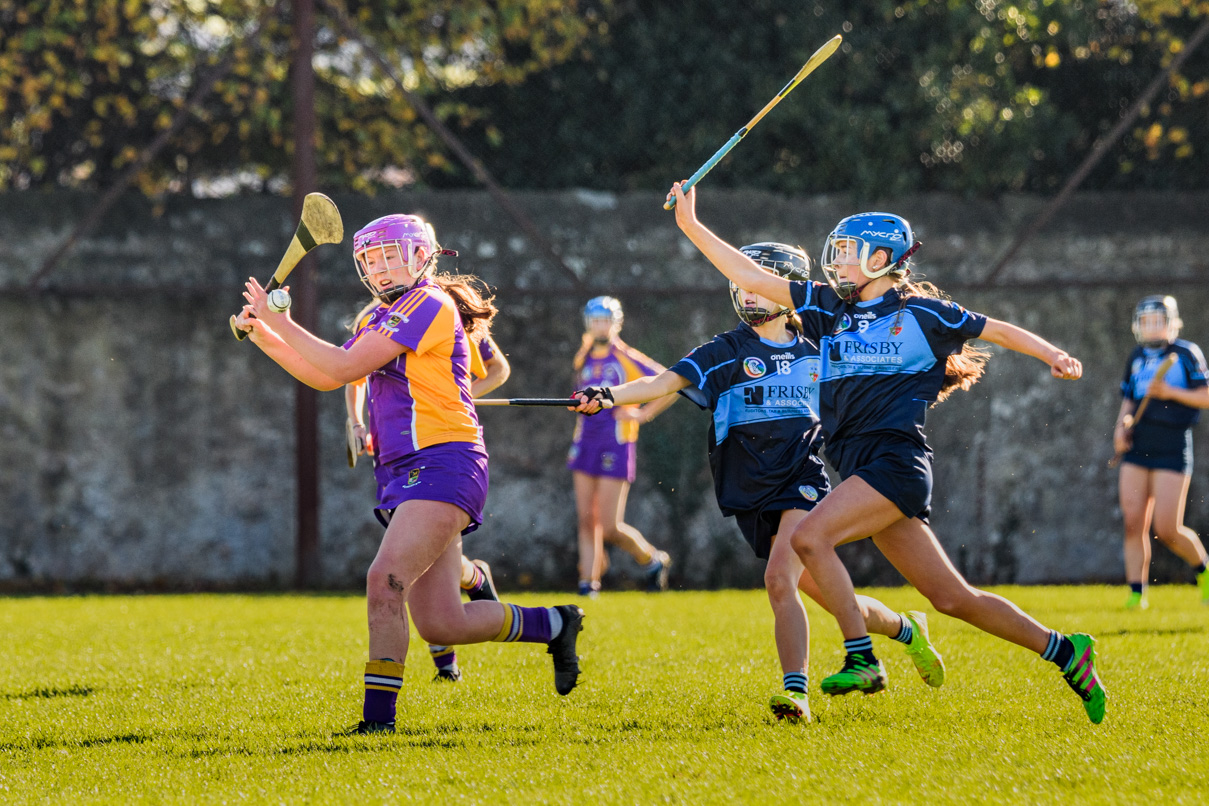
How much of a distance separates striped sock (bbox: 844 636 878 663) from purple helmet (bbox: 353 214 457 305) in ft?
6.66

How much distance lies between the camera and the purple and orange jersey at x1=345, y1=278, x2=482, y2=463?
4.70 m

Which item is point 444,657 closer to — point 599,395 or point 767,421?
point 599,395

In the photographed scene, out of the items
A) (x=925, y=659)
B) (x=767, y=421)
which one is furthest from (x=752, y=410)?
(x=925, y=659)

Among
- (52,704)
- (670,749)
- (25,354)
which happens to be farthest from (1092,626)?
(25,354)

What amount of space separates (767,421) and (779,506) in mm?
341

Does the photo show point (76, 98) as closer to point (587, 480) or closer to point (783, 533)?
point (587, 480)

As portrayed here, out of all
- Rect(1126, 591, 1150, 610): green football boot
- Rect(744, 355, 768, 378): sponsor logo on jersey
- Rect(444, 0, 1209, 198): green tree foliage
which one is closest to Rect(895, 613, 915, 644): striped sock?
Rect(744, 355, 768, 378): sponsor logo on jersey

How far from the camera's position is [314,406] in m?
10.4

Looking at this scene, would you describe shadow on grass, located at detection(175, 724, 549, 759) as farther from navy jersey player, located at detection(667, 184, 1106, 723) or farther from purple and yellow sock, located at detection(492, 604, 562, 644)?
navy jersey player, located at detection(667, 184, 1106, 723)

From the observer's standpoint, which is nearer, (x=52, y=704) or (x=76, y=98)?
(x=52, y=704)

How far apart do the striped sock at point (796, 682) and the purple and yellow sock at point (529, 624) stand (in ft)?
3.10

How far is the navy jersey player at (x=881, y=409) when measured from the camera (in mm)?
4613

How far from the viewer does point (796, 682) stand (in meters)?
4.73

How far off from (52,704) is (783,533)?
9.65ft
